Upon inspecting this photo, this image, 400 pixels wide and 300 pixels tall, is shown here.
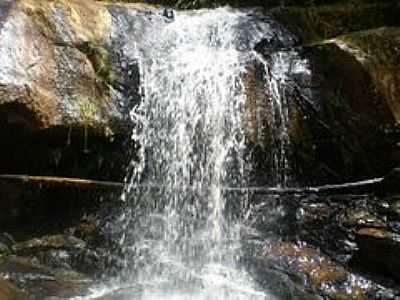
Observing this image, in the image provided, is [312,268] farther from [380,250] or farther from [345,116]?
[345,116]

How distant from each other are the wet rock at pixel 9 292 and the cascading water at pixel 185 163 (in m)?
1.03

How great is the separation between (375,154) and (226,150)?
1585 mm

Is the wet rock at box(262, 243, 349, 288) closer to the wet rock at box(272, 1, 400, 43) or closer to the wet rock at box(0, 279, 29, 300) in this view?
the wet rock at box(0, 279, 29, 300)

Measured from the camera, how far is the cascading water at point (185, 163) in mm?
5281

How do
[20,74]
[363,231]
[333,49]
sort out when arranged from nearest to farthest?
[20,74] → [363,231] → [333,49]

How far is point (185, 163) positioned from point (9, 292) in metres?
2.28

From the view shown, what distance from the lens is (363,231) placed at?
17.2ft

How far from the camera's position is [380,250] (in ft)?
16.4

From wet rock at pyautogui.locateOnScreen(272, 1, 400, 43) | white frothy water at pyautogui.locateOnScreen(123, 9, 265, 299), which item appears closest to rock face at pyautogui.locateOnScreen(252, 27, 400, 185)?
white frothy water at pyautogui.locateOnScreen(123, 9, 265, 299)

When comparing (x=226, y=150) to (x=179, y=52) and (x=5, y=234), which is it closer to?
(x=179, y=52)

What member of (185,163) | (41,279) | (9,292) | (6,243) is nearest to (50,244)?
(6,243)

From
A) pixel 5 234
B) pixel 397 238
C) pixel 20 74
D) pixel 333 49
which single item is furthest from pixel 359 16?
pixel 5 234

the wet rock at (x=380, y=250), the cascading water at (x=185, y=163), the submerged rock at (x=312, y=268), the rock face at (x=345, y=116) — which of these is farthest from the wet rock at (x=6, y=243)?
the wet rock at (x=380, y=250)

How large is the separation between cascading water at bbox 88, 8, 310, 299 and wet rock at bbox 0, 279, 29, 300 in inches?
40.7
